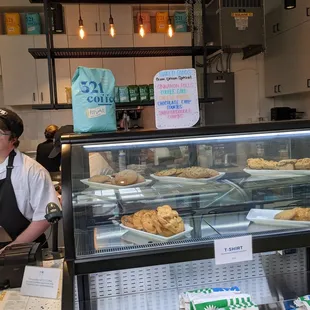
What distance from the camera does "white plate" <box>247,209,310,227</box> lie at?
124cm

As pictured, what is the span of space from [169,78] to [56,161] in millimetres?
3139

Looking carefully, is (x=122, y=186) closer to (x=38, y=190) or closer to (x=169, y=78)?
(x=169, y=78)

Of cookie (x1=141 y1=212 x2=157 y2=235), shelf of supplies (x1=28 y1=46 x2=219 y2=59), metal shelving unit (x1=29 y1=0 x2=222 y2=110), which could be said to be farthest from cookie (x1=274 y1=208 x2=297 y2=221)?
shelf of supplies (x1=28 y1=46 x2=219 y2=59)

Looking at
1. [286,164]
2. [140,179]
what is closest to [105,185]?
[140,179]

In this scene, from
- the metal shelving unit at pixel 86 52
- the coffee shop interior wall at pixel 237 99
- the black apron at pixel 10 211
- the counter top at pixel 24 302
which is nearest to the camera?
the counter top at pixel 24 302

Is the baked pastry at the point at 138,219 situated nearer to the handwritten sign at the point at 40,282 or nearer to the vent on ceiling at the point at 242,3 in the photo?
the handwritten sign at the point at 40,282

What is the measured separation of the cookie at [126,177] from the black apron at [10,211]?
75cm

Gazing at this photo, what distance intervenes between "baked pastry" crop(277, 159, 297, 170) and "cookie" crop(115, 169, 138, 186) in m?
0.60

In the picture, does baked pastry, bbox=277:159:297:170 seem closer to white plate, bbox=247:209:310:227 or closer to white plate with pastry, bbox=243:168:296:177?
white plate with pastry, bbox=243:168:296:177

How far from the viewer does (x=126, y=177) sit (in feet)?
4.42

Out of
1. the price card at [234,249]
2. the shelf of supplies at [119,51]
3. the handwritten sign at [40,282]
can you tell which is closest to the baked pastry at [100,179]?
the handwritten sign at [40,282]

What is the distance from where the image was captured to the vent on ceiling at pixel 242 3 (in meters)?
3.78

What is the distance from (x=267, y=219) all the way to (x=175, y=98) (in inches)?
21.6

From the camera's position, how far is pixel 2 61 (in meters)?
4.70
